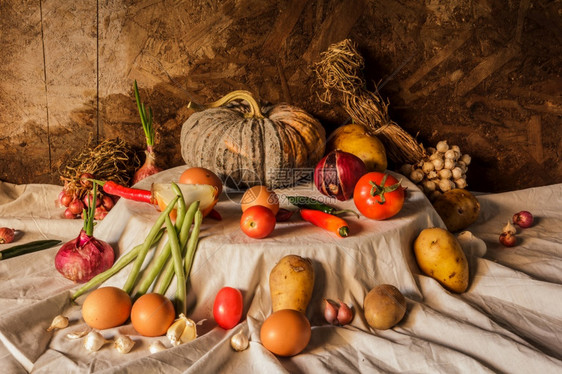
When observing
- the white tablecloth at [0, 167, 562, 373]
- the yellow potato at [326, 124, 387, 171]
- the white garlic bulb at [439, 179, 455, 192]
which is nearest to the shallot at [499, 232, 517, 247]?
the white tablecloth at [0, 167, 562, 373]

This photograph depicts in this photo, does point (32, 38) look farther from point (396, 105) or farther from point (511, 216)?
point (511, 216)

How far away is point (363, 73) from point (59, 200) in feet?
7.23

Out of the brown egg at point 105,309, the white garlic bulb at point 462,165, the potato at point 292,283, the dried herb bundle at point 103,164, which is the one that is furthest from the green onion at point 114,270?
the white garlic bulb at point 462,165

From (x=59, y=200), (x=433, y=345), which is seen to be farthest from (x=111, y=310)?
(x=59, y=200)

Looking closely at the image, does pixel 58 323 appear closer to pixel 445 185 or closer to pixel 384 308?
pixel 384 308

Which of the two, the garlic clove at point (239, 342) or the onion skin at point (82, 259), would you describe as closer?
the garlic clove at point (239, 342)

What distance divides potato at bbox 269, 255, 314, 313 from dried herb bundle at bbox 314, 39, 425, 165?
1485mm

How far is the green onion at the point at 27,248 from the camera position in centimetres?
242

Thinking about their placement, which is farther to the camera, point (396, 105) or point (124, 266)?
point (396, 105)

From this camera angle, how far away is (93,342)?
5.48ft

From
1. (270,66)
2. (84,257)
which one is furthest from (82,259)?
(270,66)

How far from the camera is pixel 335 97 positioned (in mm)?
3223

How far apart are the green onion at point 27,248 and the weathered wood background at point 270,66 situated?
36.9 inches

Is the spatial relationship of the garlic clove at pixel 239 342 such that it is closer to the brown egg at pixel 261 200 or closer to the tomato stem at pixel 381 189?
the brown egg at pixel 261 200
